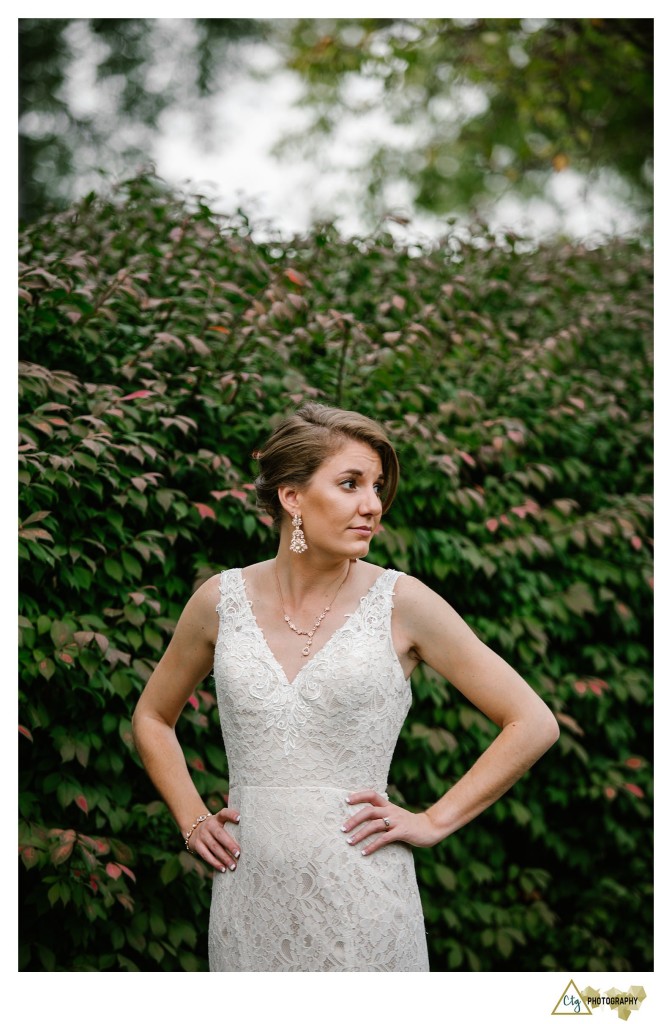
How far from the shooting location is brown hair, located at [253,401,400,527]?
2.39m

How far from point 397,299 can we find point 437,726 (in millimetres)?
1886

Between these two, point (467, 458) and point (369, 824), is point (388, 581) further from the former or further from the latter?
point (467, 458)

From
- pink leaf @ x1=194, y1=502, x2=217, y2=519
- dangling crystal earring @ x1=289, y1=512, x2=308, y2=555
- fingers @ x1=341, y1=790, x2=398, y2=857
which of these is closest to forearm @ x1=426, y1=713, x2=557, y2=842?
fingers @ x1=341, y1=790, x2=398, y2=857

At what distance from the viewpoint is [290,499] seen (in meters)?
2.44

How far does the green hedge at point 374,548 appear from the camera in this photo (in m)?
3.08

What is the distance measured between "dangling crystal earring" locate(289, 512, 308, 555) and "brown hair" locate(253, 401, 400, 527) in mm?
91

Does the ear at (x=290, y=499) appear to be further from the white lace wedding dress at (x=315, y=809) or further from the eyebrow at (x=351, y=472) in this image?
the white lace wedding dress at (x=315, y=809)

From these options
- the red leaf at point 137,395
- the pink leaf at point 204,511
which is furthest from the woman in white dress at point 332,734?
the red leaf at point 137,395

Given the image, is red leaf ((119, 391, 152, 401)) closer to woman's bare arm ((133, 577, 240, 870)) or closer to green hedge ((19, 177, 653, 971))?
green hedge ((19, 177, 653, 971))

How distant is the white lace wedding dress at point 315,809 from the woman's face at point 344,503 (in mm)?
189

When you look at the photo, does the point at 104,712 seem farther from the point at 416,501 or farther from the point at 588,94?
the point at 588,94

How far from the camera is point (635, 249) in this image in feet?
20.5

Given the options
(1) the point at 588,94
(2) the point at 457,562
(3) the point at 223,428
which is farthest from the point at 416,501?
(1) the point at 588,94
